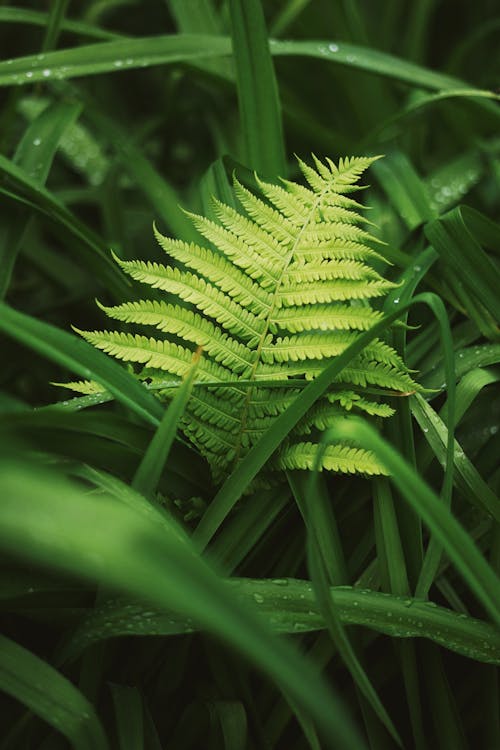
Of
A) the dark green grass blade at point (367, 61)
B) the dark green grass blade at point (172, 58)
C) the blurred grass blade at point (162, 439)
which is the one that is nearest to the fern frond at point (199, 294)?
the blurred grass blade at point (162, 439)

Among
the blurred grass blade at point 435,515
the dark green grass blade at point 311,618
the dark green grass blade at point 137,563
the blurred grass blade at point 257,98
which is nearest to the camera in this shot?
the dark green grass blade at point 137,563

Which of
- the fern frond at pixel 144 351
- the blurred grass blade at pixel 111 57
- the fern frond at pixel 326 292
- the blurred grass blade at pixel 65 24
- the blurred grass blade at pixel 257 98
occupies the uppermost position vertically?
the blurred grass blade at pixel 65 24

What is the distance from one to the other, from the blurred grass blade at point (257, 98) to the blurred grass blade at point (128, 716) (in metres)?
0.68

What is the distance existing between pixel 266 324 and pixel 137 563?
38cm

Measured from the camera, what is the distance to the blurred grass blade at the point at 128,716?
66 centimetres

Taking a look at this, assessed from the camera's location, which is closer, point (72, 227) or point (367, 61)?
point (72, 227)

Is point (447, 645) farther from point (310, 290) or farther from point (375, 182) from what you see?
point (375, 182)

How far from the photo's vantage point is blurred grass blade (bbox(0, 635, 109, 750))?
1.97ft

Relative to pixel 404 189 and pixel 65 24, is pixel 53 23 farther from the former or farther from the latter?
pixel 404 189

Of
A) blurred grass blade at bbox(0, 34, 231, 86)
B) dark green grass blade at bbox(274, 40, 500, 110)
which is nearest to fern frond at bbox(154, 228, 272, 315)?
blurred grass blade at bbox(0, 34, 231, 86)

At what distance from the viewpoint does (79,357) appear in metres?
0.64

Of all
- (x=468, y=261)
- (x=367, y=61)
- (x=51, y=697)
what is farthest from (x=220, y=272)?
(x=367, y=61)

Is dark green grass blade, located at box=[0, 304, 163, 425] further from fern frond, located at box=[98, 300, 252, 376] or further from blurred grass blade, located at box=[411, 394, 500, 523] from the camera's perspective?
blurred grass blade, located at box=[411, 394, 500, 523]

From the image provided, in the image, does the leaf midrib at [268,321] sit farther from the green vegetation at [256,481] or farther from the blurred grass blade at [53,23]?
the blurred grass blade at [53,23]
